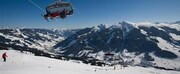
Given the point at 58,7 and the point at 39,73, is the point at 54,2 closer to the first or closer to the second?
the point at 58,7

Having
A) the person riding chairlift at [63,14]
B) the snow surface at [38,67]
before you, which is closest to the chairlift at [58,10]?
the person riding chairlift at [63,14]

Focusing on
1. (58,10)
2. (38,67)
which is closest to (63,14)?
(58,10)

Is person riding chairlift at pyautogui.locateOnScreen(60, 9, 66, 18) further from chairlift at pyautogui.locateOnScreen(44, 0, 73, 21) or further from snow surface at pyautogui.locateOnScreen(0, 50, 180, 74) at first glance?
snow surface at pyautogui.locateOnScreen(0, 50, 180, 74)

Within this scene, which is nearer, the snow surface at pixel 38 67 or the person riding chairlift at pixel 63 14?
the snow surface at pixel 38 67

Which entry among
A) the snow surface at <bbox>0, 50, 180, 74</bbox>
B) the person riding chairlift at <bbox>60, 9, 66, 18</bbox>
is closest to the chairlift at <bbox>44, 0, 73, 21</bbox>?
the person riding chairlift at <bbox>60, 9, 66, 18</bbox>

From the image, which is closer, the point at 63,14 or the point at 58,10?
the point at 58,10

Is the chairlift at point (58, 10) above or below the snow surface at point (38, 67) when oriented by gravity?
above

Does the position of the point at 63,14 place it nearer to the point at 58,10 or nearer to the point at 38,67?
the point at 58,10

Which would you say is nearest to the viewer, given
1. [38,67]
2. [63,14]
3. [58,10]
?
[58,10]

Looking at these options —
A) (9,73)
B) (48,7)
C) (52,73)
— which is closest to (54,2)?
(48,7)

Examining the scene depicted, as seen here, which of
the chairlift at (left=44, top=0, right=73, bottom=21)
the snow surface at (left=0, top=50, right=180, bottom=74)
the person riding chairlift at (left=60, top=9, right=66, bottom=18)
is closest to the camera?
the snow surface at (left=0, top=50, right=180, bottom=74)

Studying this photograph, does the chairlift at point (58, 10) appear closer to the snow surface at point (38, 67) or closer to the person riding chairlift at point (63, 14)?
the person riding chairlift at point (63, 14)
